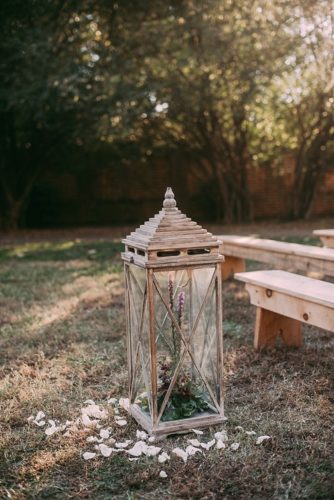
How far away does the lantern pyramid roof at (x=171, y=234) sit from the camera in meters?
2.72

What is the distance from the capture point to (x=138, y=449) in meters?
2.68

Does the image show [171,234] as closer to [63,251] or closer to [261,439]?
[261,439]

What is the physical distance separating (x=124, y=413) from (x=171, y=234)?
104 centimetres

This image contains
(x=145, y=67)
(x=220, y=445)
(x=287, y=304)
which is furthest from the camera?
(x=145, y=67)

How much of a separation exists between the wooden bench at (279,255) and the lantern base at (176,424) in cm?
220

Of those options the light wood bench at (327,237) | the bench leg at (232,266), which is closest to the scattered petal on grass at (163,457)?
the light wood bench at (327,237)

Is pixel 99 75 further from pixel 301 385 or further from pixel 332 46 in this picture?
pixel 301 385

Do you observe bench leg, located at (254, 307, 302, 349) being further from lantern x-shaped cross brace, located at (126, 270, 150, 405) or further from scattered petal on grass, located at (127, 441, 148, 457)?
scattered petal on grass, located at (127, 441, 148, 457)

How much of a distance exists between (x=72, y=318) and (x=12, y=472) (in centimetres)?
269

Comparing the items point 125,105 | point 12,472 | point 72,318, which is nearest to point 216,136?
point 125,105

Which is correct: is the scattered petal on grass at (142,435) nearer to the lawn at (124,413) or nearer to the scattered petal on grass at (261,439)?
the lawn at (124,413)

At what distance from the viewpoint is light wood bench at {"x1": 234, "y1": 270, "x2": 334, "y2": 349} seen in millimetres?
3375

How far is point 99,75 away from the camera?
11.2 metres

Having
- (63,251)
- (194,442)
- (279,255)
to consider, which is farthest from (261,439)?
(63,251)
